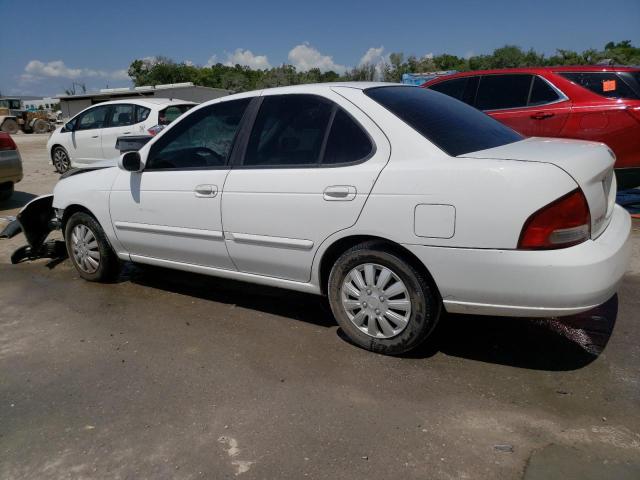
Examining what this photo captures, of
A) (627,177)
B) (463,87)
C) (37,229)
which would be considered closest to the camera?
(37,229)

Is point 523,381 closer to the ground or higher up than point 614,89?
closer to the ground

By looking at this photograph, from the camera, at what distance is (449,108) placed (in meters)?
3.57

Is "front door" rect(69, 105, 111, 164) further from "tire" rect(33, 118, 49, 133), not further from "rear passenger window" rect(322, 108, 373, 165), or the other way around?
"tire" rect(33, 118, 49, 133)

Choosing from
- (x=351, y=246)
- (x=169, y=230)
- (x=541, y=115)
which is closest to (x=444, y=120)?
(x=351, y=246)

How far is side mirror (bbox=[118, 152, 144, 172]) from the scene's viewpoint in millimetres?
4098

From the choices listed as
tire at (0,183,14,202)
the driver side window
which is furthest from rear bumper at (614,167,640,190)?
tire at (0,183,14,202)

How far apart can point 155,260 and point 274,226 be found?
142 cm

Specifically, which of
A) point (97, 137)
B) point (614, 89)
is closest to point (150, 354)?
point (614, 89)

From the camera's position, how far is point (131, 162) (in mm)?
4121

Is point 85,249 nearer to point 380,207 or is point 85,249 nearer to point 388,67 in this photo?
point 380,207

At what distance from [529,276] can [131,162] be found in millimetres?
3055

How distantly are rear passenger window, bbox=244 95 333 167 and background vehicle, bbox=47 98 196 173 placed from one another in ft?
23.7

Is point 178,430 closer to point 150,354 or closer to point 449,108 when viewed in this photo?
point 150,354

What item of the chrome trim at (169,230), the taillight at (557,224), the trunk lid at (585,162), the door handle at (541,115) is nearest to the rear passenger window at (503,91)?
the door handle at (541,115)
